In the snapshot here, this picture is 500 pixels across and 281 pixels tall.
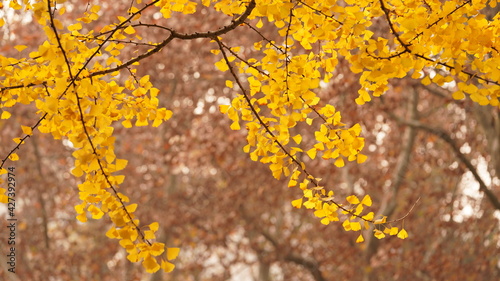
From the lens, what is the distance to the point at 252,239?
10938mm

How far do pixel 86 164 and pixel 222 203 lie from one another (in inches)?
298

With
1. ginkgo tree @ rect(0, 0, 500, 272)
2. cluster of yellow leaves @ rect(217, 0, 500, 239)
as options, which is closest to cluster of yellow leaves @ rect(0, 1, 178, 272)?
ginkgo tree @ rect(0, 0, 500, 272)

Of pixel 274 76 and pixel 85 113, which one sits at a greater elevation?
pixel 274 76

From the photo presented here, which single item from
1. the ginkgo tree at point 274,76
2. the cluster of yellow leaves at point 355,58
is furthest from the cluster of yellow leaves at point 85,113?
the cluster of yellow leaves at point 355,58

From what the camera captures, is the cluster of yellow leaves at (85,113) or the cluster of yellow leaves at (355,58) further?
the cluster of yellow leaves at (355,58)

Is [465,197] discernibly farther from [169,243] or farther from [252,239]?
[169,243]

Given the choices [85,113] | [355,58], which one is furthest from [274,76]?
[85,113]

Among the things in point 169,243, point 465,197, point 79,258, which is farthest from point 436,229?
point 79,258

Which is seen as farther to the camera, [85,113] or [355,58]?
[85,113]

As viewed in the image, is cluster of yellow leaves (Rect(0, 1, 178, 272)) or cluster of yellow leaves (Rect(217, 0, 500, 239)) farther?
cluster of yellow leaves (Rect(217, 0, 500, 239))

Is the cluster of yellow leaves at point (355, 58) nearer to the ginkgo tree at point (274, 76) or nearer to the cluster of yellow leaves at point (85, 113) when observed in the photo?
the ginkgo tree at point (274, 76)

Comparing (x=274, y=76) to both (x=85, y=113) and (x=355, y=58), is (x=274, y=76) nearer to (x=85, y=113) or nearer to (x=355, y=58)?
(x=355, y=58)

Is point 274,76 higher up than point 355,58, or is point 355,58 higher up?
point 274,76

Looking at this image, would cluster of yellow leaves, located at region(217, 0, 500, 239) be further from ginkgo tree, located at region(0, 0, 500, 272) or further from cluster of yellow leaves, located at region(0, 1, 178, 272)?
cluster of yellow leaves, located at region(0, 1, 178, 272)
